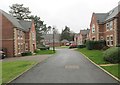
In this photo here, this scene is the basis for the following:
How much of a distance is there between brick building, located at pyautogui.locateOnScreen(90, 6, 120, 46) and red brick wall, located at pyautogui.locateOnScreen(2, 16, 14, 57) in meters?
17.6

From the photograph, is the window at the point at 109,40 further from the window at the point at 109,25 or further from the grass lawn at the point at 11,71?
the grass lawn at the point at 11,71

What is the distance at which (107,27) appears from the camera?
4700cm

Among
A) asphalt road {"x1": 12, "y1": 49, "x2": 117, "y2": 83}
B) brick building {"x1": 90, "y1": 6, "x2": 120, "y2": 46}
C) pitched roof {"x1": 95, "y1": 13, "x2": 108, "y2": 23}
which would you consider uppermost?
pitched roof {"x1": 95, "y1": 13, "x2": 108, "y2": 23}

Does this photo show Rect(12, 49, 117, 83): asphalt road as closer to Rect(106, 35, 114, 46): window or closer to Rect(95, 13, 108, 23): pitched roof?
Rect(106, 35, 114, 46): window

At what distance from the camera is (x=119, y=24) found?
41469mm

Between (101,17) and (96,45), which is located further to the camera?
(101,17)

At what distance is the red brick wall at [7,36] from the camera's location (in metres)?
43.3

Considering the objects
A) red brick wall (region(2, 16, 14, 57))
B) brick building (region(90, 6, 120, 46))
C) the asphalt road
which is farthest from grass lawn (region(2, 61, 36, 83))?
brick building (region(90, 6, 120, 46))

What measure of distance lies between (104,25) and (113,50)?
26854 millimetres

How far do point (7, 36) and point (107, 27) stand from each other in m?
18.6

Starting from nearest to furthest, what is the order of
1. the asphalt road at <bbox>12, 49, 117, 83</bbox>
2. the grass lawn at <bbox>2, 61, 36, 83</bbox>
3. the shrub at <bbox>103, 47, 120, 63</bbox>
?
the asphalt road at <bbox>12, 49, 117, 83</bbox>, the grass lawn at <bbox>2, 61, 36, 83</bbox>, the shrub at <bbox>103, 47, 120, 63</bbox>

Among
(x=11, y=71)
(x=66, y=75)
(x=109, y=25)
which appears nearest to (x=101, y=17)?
(x=109, y=25)

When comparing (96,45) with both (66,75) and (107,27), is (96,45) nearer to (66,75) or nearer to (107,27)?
(107,27)

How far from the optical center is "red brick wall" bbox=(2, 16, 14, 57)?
142 ft
